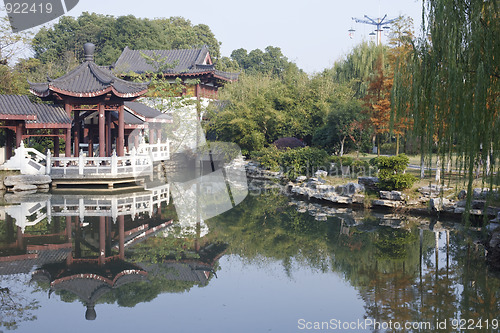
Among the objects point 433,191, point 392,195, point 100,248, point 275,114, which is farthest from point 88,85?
point 433,191

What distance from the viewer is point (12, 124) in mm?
13258

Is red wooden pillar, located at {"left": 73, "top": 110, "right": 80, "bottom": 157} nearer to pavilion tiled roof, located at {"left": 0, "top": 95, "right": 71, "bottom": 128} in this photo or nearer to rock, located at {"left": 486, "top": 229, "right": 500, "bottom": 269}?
pavilion tiled roof, located at {"left": 0, "top": 95, "right": 71, "bottom": 128}

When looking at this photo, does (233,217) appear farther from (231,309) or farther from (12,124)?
(12,124)

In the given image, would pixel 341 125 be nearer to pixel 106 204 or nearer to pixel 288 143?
pixel 288 143

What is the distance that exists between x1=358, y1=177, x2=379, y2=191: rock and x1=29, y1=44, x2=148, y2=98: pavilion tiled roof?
734 centimetres

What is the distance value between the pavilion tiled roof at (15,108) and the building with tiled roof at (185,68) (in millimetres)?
7694

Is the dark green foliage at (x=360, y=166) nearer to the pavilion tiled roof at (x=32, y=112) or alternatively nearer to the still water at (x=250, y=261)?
the still water at (x=250, y=261)

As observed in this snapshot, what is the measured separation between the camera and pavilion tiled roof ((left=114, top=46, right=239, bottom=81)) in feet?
71.7

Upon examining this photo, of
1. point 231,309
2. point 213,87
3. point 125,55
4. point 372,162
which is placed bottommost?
point 231,309

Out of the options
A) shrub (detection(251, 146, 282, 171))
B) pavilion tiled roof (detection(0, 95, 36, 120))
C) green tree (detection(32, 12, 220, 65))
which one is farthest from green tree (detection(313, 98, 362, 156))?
green tree (detection(32, 12, 220, 65))

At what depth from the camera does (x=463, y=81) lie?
510cm

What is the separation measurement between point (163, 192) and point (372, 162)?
5712 millimetres

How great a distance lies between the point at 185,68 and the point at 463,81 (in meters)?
19.5

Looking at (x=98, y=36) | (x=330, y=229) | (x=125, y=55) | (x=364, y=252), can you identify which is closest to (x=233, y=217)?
(x=330, y=229)
